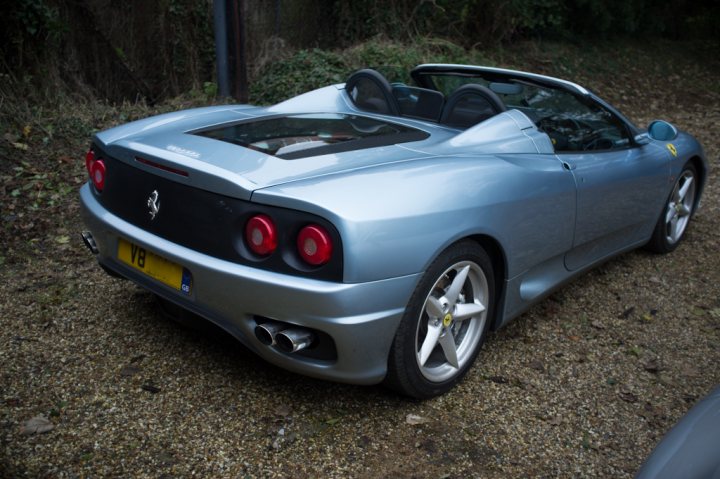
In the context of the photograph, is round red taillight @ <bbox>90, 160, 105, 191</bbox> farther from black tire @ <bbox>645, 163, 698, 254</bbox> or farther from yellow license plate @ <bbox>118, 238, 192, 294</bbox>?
black tire @ <bbox>645, 163, 698, 254</bbox>

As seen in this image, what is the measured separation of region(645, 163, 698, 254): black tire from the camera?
4812 millimetres

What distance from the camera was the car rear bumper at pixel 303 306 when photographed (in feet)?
8.14

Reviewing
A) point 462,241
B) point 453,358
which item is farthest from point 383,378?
point 462,241

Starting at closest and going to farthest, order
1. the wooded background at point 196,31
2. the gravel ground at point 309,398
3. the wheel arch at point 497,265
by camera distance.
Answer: the gravel ground at point 309,398, the wheel arch at point 497,265, the wooded background at point 196,31

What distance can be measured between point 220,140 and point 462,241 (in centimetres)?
111

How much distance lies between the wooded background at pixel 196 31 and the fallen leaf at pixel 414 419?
5385 millimetres

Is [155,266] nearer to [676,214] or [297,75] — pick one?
[676,214]

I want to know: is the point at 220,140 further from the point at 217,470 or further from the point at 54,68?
the point at 54,68

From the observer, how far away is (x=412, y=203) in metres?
2.66

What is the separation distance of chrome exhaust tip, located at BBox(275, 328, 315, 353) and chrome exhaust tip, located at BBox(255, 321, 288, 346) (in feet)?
0.06

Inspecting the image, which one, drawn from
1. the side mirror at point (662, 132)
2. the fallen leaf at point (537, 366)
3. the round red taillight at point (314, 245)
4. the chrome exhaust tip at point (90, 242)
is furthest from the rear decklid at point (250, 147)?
the side mirror at point (662, 132)

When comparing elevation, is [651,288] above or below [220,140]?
below

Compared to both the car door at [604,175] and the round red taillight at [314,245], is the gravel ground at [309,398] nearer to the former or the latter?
the car door at [604,175]

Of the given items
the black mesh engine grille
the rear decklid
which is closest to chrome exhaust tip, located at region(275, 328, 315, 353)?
the black mesh engine grille
